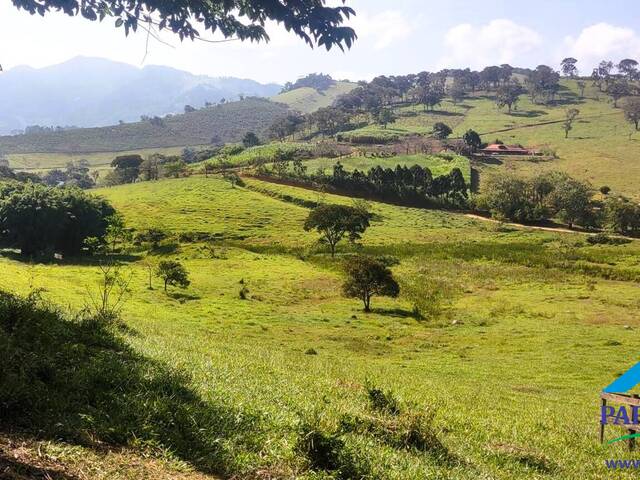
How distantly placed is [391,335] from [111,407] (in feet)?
92.4

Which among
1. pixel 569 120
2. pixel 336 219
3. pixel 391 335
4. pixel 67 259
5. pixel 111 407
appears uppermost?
pixel 569 120

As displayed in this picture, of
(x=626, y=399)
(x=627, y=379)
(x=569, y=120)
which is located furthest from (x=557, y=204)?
(x=626, y=399)

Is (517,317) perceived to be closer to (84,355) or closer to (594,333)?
(594,333)

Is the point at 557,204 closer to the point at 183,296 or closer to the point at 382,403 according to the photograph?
the point at 183,296

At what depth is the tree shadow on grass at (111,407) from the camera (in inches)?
236

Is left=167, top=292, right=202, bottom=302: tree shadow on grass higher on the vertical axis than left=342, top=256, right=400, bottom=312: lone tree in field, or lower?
lower

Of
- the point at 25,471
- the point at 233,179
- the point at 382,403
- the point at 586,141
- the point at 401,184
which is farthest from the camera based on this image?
the point at 586,141

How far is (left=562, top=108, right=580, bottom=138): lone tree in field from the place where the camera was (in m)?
164

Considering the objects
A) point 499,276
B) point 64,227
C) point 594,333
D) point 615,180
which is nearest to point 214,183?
point 64,227

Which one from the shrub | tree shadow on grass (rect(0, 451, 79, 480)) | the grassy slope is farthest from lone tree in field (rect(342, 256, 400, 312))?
the grassy slope

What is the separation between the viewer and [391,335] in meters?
33.6

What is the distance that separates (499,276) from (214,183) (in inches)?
2727

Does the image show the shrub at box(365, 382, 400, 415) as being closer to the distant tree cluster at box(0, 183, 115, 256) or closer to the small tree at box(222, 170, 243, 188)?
the distant tree cluster at box(0, 183, 115, 256)

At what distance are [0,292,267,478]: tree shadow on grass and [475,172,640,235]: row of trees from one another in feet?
323
